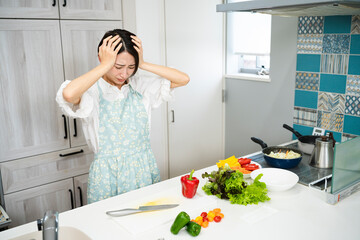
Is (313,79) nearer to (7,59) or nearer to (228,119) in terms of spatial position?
(228,119)

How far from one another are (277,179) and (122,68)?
956mm

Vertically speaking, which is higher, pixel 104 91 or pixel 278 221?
pixel 104 91

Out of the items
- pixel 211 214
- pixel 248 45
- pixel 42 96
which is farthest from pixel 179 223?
pixel 248 45

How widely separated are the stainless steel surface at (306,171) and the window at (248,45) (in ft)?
3.05

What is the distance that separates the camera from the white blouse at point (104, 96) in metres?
1.71

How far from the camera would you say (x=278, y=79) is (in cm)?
273

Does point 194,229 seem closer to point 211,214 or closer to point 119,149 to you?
point 211,214

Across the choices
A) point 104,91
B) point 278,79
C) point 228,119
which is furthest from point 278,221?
point 228,119

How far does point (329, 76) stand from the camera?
238 centimetres

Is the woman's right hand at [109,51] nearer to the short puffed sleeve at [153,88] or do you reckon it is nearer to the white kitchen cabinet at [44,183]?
the short puffed sleeve at [153,88]

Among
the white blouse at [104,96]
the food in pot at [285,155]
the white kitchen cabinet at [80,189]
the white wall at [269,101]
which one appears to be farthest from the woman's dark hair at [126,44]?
the white wall at [269,101]

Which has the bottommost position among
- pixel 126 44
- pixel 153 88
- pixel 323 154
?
pixel 323 154

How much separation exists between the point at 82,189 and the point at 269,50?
6.10ft

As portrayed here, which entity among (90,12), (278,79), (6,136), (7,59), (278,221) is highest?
(90,12)
